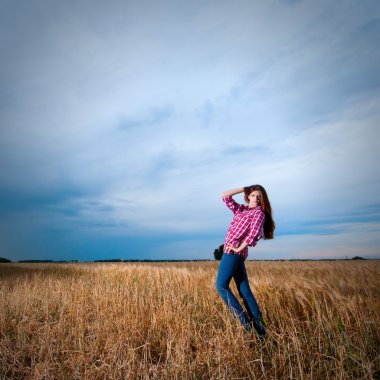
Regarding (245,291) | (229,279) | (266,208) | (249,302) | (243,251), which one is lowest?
(249,302)

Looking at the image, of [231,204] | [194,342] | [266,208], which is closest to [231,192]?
[231,204]

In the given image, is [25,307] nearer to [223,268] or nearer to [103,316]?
[103,316]

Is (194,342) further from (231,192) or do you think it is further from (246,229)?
(231,192)

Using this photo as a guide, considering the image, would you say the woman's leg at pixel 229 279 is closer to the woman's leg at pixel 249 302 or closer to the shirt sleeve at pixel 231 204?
the woman's leg at pixel 249 302

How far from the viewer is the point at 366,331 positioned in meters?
3.47

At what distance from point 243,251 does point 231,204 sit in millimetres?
643

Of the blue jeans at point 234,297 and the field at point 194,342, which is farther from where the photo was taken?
the blue jeans at point 234,297

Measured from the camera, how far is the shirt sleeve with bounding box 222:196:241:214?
385 centimetres

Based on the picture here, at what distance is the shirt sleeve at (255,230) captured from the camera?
131 inches

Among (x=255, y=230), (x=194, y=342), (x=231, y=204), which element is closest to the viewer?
(x=255, y=230)

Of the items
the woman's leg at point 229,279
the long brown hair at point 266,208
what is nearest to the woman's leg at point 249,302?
the woman's leg at point 229,279

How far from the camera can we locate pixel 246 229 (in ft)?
11.3

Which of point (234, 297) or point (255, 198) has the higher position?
point (255, 198)

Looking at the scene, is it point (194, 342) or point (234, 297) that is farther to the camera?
point (194, 342)
